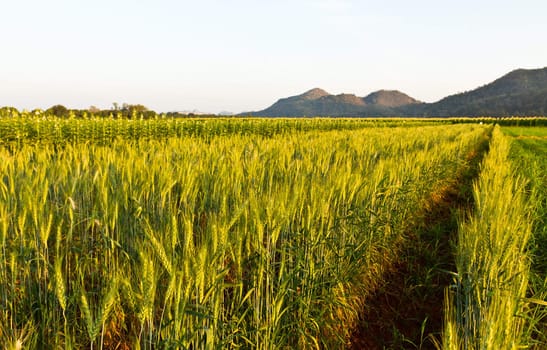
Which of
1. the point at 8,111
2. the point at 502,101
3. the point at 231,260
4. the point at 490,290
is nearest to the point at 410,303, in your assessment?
the point at 490,290

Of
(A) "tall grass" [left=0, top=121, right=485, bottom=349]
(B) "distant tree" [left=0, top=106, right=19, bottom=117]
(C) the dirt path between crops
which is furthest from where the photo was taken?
(B) "distant tree" [left=0, top=106, right=19, bottom=117]

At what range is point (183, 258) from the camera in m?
1.31

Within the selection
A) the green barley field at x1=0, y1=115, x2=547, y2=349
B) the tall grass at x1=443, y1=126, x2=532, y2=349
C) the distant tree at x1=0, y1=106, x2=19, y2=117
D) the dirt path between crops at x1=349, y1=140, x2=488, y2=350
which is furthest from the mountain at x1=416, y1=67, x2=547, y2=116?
the tall grass at x1=443, y1=126, x2=532, y2=349

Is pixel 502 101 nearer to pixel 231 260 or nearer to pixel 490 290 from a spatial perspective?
pixel 490 290

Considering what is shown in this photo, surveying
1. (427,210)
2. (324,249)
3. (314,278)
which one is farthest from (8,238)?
(427,210)

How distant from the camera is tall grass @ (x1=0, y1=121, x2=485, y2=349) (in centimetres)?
125

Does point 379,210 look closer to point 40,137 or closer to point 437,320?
point 437,320

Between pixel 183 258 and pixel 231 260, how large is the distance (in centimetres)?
88

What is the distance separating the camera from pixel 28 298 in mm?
1623

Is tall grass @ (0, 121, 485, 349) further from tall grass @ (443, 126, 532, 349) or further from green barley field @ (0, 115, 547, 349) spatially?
tall grass @ (443, 126, 532, 349)

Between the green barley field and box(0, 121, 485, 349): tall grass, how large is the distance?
1cm

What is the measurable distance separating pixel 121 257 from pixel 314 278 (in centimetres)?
111

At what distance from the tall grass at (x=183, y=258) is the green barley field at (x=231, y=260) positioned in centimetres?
1

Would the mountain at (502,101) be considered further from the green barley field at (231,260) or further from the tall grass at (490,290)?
the tall grass at (490,290)
